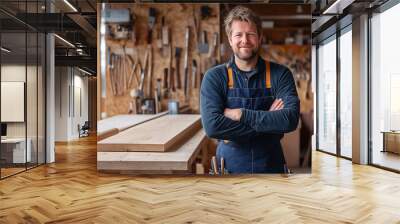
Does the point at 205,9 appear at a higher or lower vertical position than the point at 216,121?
higher

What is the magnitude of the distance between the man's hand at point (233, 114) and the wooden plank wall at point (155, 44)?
47cm

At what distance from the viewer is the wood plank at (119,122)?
5.20m

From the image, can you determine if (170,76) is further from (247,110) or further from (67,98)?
(67,98)

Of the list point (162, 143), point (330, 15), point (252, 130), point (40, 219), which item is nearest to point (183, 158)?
point (162, 143)

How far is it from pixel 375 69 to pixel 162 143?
3967 millimetres

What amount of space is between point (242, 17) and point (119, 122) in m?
2.04

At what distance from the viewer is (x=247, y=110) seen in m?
4.92

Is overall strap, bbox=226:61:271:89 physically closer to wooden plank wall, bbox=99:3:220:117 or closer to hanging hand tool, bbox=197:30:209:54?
wooden plank wall, bbox=99:3:220:117

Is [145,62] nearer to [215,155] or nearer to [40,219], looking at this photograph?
[215,155]

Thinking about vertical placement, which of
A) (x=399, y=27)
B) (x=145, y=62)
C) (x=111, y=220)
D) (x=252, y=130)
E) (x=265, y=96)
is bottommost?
(x=111, y=220)

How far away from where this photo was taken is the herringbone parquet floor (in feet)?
11.6

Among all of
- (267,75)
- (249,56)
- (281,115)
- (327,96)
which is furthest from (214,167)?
(327,96)

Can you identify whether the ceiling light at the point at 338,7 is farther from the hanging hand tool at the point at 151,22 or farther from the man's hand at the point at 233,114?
the hanging hand tool at the point at 151,22

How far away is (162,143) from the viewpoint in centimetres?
492
